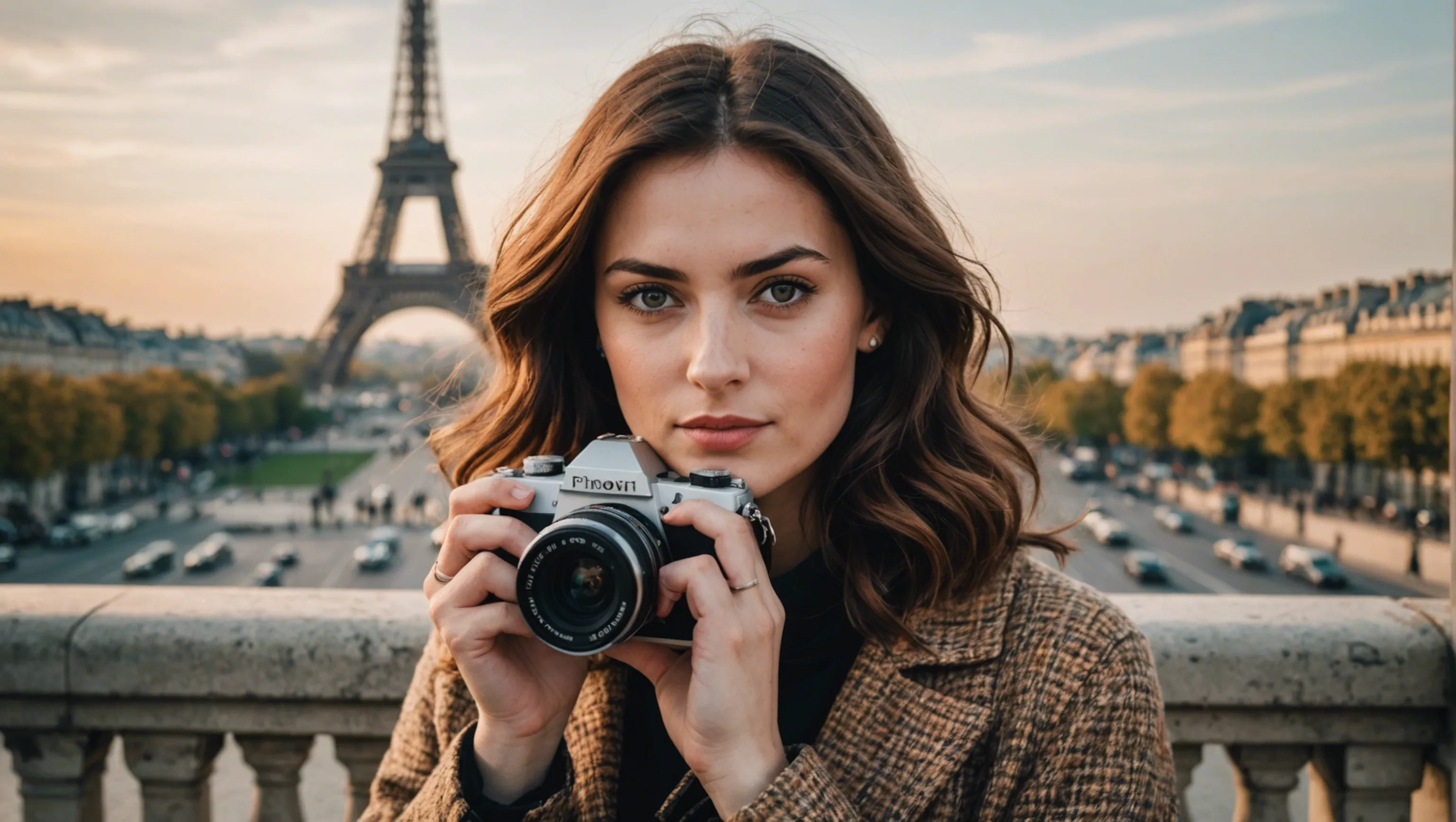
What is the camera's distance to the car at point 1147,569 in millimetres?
28828

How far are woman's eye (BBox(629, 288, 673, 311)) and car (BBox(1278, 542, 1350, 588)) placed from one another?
29764mm

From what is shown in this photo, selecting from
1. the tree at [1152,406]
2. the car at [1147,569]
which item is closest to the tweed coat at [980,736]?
the car at [1147,569]

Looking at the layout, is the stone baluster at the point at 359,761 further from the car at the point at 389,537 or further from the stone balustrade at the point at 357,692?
the car at the point at 389,537

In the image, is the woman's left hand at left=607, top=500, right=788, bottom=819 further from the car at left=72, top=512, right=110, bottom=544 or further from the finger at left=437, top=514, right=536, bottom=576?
the car at left=72, top=512, right=110, bottom=544

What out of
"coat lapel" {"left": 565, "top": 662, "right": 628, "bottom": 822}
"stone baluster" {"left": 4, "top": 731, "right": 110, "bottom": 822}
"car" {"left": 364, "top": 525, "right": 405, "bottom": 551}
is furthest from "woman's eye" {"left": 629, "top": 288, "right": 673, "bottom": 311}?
"car" {"left": 364, "top": 525, "right": 405, "bottom": 551}

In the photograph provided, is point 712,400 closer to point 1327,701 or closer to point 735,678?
point 735,678

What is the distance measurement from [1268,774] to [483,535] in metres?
2.19

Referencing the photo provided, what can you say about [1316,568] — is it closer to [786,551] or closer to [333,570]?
[333,570]

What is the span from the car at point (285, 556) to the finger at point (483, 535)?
31966 mm

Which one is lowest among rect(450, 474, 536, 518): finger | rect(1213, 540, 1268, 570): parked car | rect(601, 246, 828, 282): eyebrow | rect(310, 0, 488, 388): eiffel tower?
rect(1213, 540, 1268, 570): parked car

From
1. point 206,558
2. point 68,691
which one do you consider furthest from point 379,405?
point 68,691

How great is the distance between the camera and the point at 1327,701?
2.69 m

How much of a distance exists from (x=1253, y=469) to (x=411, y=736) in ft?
161

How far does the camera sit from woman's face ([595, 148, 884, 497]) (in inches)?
78.0
